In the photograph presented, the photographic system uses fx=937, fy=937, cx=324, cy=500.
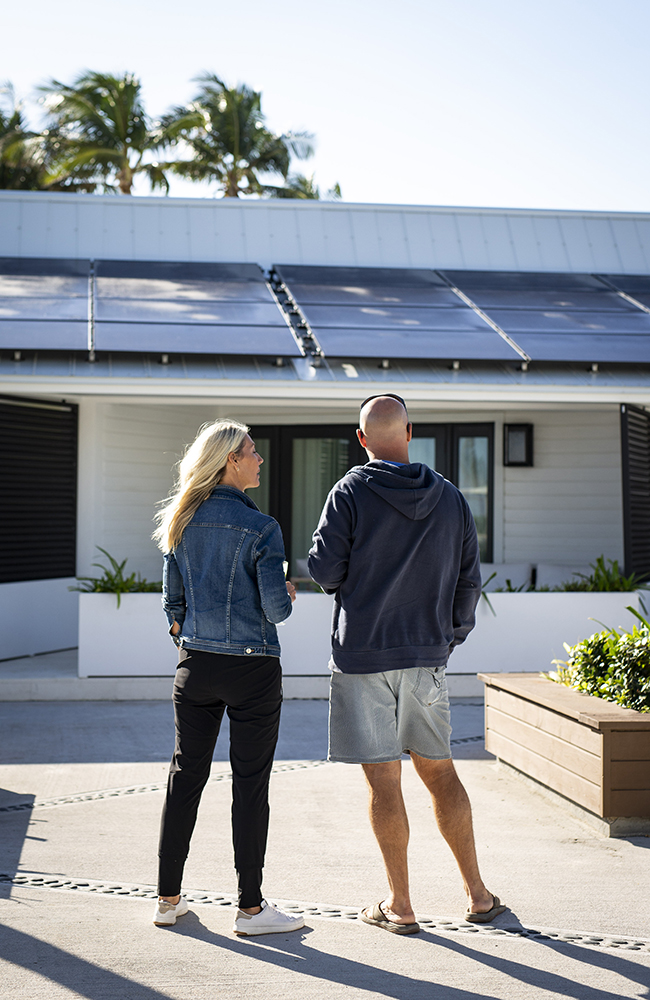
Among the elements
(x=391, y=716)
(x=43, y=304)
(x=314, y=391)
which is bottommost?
(x=391, y=716)

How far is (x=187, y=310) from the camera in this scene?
8289 millimetres

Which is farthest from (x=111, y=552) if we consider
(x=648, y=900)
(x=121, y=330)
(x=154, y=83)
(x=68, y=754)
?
(x=154, y=83)

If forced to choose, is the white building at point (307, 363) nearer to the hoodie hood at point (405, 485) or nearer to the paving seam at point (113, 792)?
the paving seam at point (113, 792)

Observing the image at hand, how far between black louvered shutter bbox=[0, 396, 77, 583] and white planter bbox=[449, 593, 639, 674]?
12.4 feet

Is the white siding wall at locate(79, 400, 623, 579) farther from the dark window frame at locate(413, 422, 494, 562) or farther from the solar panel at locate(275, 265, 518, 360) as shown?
the solar panel at locate(275, 265, 518, 360)

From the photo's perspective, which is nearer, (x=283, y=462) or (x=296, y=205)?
(x=283, y=462)

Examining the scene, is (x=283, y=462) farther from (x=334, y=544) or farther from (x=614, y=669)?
(x=334, y=544)

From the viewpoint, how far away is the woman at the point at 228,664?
124 inches

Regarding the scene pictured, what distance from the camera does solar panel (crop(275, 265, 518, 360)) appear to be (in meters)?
7.74

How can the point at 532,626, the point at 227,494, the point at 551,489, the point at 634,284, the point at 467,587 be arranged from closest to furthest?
the point at 227,494, the point at 467,587, the point at 532,626, the point at 551,489, the point at 634,284

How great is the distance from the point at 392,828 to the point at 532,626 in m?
4.91

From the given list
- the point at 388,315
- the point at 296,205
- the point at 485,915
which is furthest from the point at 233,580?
the point at 296,205

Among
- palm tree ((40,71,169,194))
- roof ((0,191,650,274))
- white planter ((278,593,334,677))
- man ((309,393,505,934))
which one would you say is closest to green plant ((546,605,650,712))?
man ((309,393,505,934))

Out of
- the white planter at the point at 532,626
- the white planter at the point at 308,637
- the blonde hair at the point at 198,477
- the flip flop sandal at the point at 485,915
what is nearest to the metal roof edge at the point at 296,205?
the white planter at the point at 308,637
